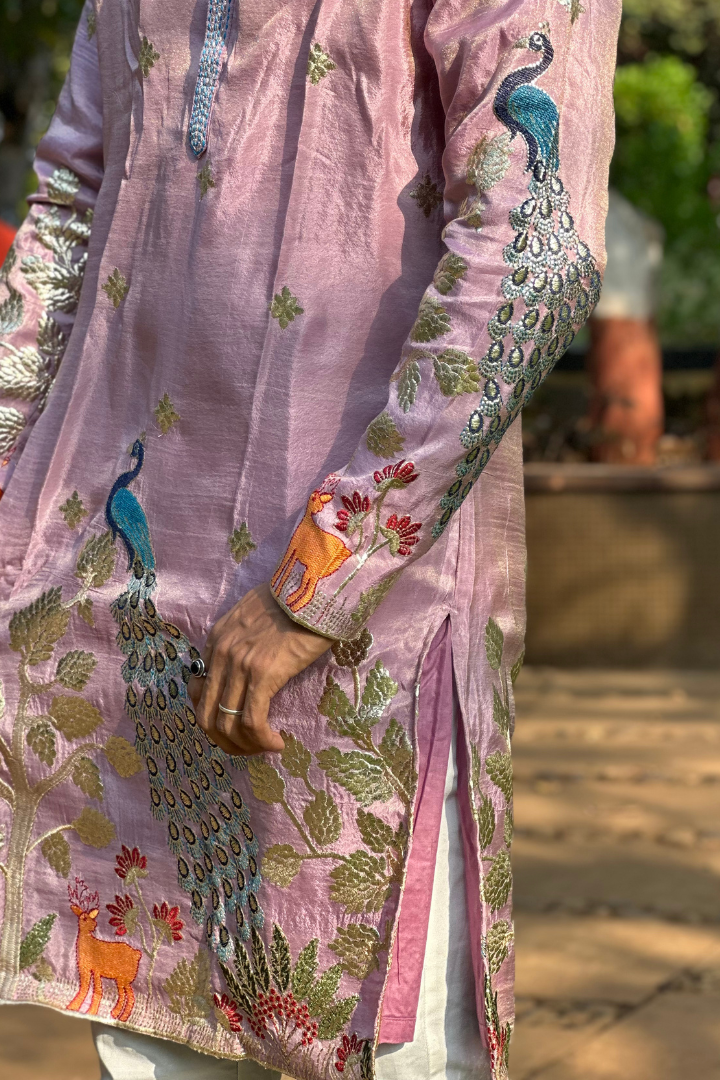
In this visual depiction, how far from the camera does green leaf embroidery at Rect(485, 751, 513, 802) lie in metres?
1.29

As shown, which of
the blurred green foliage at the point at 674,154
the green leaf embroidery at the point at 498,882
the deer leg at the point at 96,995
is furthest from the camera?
the blurred green foliage at the point at 674,154

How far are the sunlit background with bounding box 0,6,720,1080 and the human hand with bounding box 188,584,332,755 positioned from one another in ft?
2.04

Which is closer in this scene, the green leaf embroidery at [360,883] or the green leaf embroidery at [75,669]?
the green leaf embroidery at [360,883]

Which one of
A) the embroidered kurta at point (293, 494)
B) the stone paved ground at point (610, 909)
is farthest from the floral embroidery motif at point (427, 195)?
the stone paved ground at point (610, 909)

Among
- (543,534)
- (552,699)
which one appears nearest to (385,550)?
(552,699)

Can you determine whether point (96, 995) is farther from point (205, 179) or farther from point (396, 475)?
point (205, 179)

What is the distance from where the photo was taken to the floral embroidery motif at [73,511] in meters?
1.42

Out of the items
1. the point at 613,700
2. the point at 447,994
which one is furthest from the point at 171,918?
the point at 613,700

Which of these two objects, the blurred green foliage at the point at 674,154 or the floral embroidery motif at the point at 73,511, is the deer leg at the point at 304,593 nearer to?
the floral embroidery motif at the point at 73,511

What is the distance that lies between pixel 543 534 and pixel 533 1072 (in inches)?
164

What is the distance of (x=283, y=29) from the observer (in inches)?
51.6

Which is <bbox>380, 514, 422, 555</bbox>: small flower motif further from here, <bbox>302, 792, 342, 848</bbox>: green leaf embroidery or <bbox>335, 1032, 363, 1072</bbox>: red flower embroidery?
<bbox>335, 1032, 363, 1072</bbox>: red flower embroidery

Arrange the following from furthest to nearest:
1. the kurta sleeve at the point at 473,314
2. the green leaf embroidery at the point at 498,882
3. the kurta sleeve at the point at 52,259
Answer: the kurta sleeve at the point at 52,259 → the green leaf embroidery at the point at 498,882 → the kurta sleeve at the point at 473,314

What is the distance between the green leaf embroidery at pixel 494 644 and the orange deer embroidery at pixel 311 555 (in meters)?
0.21
